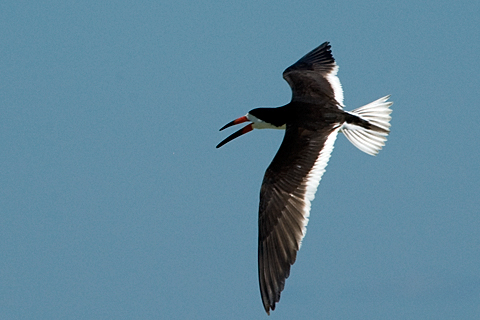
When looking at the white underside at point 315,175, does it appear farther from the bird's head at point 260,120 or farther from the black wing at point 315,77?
the black wing at point 315,77

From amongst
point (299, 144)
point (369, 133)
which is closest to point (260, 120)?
point (299, 144)

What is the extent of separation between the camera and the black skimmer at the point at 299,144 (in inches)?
444

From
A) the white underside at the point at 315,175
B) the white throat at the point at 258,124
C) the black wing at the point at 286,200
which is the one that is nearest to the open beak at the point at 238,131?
the white throat at the point at 258,124

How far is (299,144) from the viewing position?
12547mm

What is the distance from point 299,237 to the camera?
11273 millimetres

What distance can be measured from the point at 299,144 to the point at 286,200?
3.84 ft

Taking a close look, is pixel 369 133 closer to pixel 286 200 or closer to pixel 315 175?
pixel 315 175

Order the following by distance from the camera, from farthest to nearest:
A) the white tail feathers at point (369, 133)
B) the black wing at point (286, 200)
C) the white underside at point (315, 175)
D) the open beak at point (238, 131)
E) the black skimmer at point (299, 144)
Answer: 1. the open beak at point (238, 131)
2. the white tail feathers at point (369, 133)
3. the white underside at point (315, 175)
4. the black skimmer at point (299, 144)
5. the black wing at point (286, 200)

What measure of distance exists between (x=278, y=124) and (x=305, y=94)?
2.81 ft

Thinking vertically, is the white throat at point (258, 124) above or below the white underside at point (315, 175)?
above

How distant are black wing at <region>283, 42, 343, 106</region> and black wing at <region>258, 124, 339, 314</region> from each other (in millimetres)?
1452

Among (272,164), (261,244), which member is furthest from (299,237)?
(272,164)

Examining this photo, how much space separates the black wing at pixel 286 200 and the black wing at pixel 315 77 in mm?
1452

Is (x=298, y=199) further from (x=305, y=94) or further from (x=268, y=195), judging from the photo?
(x=305, y=94)
